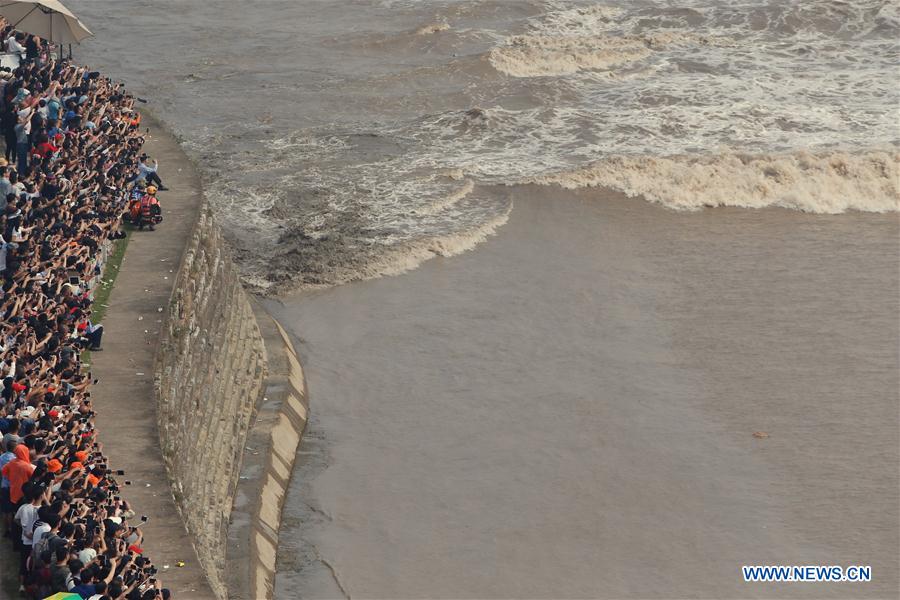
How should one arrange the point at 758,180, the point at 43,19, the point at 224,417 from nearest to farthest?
1. the point at 224,417
2. the point at 43,19
3. the point at 758,180

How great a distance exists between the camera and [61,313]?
1369 cm

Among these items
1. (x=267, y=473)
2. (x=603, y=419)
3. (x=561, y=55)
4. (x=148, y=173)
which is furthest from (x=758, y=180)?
(x=267, y=473)

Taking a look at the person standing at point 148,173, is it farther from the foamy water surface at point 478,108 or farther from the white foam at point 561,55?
the white foam at point 561,55

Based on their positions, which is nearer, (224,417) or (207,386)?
(207,386)

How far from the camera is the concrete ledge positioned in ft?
49.0

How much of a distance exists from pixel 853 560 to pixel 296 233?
13678 millimetres

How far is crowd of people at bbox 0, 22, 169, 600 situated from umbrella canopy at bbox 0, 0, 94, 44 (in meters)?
0.54

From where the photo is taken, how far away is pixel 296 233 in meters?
26.2

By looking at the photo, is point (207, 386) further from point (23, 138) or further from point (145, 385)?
point (23, 138)

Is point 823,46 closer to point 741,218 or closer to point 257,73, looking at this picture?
point 741,218

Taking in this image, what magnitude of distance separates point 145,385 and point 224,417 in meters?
2.46

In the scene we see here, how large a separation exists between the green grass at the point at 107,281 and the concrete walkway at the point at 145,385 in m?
0.08

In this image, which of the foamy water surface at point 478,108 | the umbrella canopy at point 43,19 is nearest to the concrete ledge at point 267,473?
the foamy water surface at point 478,108

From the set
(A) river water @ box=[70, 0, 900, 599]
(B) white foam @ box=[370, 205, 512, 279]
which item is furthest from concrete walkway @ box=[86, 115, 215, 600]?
(B) white foam @ box=[370, 205, 512, 279]
